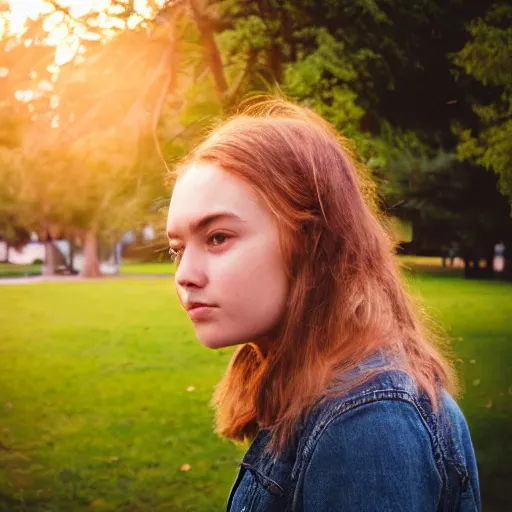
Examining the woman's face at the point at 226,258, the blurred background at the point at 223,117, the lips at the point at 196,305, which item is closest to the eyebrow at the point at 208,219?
the woman's face at the point at 226,258

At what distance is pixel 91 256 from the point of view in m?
4.50

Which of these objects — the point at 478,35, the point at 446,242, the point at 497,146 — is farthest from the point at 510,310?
the point at 478,35

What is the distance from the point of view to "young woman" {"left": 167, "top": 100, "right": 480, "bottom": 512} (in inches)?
30.5

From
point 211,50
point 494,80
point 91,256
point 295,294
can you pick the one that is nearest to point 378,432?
point 295,294

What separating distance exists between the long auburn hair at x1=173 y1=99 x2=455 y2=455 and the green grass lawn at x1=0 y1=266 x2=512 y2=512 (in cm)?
143

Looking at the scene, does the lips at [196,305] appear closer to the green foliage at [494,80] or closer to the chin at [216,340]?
the chin at [216,340]

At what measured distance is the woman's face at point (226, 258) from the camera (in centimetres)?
83

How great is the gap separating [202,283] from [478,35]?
2834 millimetres

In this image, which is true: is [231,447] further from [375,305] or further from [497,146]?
[375,305]

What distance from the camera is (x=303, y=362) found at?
84 centimetres

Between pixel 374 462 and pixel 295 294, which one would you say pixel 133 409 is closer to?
pixel 295 294

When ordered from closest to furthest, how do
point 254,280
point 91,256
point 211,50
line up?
point 254,280
point 211,50
point 91,256

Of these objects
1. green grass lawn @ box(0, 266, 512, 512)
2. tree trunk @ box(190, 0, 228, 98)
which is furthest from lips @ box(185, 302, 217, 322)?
tree trunk @ box(190, 0, 228, 98)

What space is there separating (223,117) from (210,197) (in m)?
2.24
